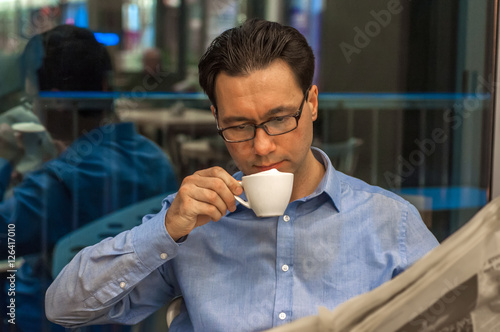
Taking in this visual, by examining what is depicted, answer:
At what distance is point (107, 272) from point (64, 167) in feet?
2.64

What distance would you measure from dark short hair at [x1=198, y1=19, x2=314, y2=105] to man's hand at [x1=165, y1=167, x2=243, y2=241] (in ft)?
0.82

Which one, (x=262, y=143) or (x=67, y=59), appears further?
(x=67, y=59)

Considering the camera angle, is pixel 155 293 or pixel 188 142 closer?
pixel 155 293

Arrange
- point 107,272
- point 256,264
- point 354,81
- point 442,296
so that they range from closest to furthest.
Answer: point 442,296 → point 107,272 → point 256,264 → point 354,81

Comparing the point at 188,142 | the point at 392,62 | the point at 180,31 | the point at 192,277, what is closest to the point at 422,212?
the point at 392,62

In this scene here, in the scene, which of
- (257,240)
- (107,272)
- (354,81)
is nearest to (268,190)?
(257,240)

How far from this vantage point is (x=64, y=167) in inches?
76.9

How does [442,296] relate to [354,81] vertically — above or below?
below

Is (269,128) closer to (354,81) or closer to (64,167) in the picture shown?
(64,167)

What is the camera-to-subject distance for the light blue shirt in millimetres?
1263

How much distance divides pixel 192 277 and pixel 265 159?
32 centimetres

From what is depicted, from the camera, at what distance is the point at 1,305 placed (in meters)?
1.96

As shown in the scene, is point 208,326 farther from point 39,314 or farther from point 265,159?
point 39,314

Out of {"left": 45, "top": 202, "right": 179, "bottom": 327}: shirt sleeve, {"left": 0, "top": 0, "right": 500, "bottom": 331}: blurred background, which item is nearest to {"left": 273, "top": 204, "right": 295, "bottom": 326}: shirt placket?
{"left": 45, "top": 202, "right": 179, "bottom": 327}: shirt sleeve
